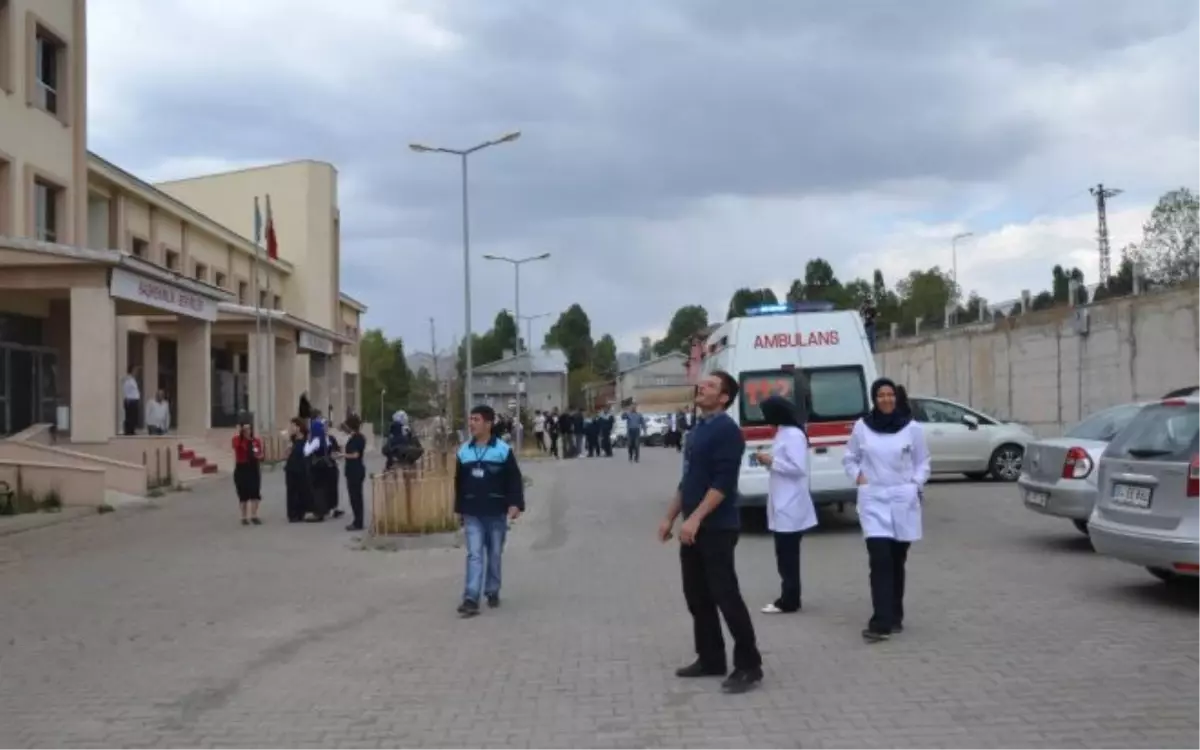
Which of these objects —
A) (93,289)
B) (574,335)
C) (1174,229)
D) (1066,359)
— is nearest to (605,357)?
(574,335)

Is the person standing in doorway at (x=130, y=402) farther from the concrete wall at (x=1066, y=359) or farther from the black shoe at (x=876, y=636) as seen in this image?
the black shoe at (x=876, y=636)

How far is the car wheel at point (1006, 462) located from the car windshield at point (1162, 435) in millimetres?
12353

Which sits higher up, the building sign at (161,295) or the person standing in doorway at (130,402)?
the building sign at (161,295)

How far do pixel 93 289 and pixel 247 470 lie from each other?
7.60 m

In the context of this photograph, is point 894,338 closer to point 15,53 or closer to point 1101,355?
point 1101,355

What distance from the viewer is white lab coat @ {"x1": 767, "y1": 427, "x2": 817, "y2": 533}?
9977 millimetres

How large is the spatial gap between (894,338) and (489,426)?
38.0 m

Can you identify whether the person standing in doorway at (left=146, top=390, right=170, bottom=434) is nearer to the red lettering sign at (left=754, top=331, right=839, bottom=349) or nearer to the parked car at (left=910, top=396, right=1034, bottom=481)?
the parked car at (left=910, top=396, right=1034, bottom=481)

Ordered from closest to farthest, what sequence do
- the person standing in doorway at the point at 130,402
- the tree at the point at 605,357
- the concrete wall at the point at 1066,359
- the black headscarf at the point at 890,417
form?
the black headscarf at the point at 890,417 < the concrete wall at the point at 1066,359 < the person standing in doorway at the point at 130,402 < the tree at the point at 605,357

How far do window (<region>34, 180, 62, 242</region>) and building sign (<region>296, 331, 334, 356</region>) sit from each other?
13388 millimetres

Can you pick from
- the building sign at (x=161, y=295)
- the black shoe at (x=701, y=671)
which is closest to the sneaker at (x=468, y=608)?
the black shoe at (x=701, y=671)

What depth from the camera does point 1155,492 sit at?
9.77m

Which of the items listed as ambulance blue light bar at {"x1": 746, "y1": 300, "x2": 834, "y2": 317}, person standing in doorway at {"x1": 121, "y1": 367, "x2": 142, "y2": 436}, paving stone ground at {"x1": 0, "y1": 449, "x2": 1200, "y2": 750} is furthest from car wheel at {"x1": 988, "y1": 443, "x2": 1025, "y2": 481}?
person standing in doorway at {"x1": 121, "y1": 367, "x2": 142, "y2": 436}

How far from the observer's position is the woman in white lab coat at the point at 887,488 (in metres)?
8.68
